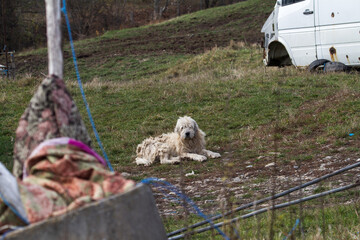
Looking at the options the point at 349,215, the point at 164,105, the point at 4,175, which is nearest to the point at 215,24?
the point at 164,105

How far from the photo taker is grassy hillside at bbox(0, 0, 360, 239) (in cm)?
569

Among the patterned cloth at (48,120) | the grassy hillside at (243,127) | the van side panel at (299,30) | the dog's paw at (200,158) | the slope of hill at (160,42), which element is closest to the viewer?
the patterned cloth at (48,120)

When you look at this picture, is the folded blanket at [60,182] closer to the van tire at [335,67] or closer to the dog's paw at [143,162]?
the dog's paw at [143,162]

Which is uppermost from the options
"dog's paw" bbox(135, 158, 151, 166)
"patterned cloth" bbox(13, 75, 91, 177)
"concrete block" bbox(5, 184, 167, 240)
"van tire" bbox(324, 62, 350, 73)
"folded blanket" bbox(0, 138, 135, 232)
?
"patterned cloth" bbox(13, 75, 91, 177)

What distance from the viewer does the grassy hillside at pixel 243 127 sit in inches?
224

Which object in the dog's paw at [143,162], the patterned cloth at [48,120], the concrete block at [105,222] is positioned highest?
the patterned cloth at [48,120]

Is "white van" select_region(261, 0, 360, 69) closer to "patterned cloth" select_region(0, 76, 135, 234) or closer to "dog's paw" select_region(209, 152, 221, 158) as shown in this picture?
"dog's paw" select_region(209, 152, 221, 158)

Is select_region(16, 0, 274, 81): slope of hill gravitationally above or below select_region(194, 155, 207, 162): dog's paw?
above

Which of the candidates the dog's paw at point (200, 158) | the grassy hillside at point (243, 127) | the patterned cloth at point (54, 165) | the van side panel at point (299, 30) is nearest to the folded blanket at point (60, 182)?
the patterned cloth at point (54, 165)

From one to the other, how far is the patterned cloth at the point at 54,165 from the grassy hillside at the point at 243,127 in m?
0.68

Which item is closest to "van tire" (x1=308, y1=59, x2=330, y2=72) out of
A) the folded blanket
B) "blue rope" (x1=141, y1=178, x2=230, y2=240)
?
"blue rope" (x1=141, y1=178, x2=230, y2=240)

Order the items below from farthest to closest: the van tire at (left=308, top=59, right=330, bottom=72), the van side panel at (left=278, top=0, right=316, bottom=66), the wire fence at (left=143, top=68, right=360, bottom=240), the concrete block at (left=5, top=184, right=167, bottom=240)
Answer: the van tire at (left=308, top=59, right=330, bottom=72)
the van side panel at (left=278, top=0, right=316, bottom=66)
the wire fence at (left=143, top=68, right=360, bottom=240)
the concrete block at (left=5, top=184, right=167, bottom=240)

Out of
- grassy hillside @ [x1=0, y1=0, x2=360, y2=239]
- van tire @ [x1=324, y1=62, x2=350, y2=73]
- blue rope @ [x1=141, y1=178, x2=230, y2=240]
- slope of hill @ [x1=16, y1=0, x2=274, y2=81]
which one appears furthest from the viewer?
slope of hill @ [x1=16, y1=0, x2=274, y2=81]

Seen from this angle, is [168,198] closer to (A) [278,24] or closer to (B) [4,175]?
(B) [4,175]
